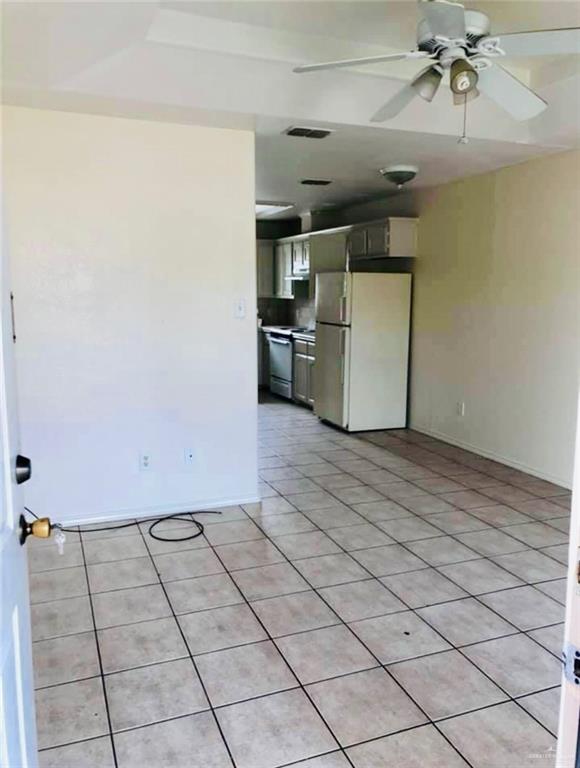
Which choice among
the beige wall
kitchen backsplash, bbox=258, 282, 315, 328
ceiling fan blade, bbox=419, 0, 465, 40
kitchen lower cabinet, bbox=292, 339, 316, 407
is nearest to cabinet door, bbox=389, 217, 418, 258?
the beige wall

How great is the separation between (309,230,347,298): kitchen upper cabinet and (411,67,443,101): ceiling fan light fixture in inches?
152

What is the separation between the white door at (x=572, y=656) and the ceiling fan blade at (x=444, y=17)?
1.69 metres

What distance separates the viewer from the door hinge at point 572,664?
840mm

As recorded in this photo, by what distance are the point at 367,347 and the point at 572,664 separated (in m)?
4.93

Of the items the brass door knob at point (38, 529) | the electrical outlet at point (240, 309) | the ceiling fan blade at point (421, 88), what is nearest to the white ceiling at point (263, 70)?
the ceiling fan blade at point (421, 88)

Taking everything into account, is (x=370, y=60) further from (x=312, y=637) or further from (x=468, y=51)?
(x=312, y=637)

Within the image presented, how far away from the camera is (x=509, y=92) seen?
250 centimetres

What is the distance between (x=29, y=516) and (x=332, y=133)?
9.45ft

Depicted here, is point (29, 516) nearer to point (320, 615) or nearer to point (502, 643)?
point (320, 615)

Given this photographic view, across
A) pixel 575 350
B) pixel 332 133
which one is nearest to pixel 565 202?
pixel 575 350

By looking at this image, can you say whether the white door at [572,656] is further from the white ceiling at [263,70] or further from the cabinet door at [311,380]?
the cabinet door at [311,380]

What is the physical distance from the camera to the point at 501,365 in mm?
4680

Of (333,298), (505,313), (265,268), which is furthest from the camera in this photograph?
(265,268)

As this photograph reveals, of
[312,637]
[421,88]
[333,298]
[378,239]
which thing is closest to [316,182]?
[378,239]
